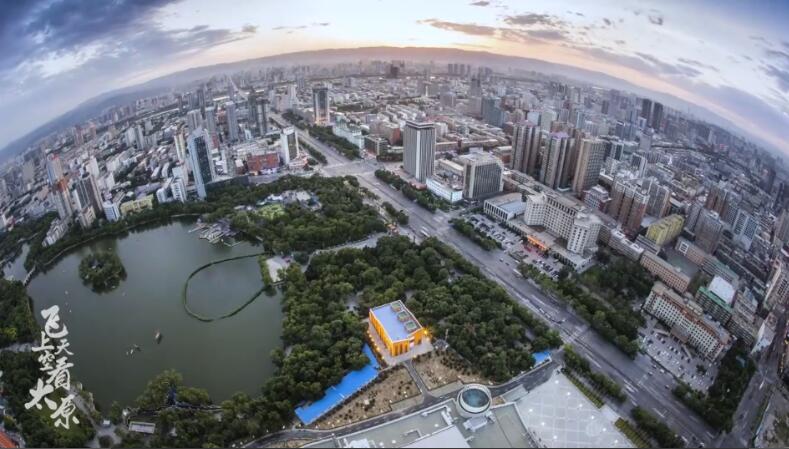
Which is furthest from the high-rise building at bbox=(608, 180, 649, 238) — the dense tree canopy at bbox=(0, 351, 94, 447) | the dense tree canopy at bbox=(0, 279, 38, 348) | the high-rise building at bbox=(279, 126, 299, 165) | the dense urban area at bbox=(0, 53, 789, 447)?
the dense tree canopy at bbox=(0, 279, 38, 348)

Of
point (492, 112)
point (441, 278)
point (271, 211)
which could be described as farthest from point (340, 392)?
point (492, 112)

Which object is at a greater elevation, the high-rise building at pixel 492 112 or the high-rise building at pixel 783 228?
the high-rise building at pixel 783 228

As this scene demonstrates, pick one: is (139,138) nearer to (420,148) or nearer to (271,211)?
(271,211)

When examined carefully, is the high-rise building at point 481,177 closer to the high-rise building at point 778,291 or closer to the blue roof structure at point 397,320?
the blue roof structure at point 397,320

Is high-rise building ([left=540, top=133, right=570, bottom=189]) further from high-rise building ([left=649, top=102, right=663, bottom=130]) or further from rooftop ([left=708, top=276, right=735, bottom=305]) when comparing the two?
high-rise building ([left=649, top=102, right=663, bottom=130])

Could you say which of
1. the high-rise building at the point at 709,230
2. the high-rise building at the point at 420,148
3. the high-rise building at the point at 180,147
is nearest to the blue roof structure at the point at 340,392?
the high-rise building at the point at 420,148

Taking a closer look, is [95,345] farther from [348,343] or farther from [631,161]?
[631,161]
